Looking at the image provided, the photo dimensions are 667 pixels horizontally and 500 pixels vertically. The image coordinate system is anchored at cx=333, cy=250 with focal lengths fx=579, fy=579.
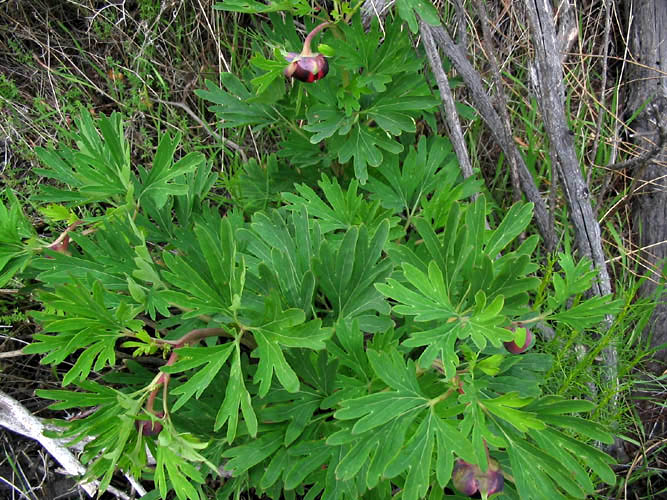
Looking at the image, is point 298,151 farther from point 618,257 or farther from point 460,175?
point 618,257

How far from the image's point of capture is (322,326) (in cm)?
132

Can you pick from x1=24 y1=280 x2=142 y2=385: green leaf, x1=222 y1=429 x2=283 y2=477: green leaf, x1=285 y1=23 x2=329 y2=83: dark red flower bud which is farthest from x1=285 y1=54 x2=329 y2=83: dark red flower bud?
x1=222 y1=429 x2=283 y2=477: green leaf

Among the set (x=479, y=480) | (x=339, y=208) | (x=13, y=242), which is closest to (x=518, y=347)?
(x=479, y=480)

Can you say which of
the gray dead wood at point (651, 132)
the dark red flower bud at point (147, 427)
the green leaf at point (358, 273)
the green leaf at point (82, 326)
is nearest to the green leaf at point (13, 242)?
the green leaf at point (82, 326)

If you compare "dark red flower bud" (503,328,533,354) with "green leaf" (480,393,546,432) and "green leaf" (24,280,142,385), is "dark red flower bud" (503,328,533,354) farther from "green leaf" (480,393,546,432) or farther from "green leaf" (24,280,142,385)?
"green leaf" (24,280,142,385)

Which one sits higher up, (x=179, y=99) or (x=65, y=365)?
(x=179, y=99)

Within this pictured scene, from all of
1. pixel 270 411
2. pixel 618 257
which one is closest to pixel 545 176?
pixel 618 257

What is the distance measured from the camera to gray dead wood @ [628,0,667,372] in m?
1.84

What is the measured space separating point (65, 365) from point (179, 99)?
40.4 inches

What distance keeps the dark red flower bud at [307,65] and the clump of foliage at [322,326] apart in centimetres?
3

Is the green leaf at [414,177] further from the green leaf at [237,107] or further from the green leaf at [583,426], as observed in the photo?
the green leaf at [583,426]

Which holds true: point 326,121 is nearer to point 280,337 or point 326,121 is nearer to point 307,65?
point 307,65

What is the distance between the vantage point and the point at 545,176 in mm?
1998

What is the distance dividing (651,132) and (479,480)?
1.35m
